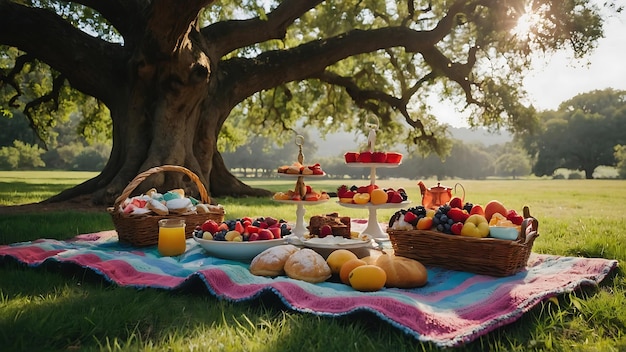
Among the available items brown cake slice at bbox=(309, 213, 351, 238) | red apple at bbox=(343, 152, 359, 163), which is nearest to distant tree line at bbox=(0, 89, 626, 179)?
red apple at bbox=(343, 152, 359, 163)

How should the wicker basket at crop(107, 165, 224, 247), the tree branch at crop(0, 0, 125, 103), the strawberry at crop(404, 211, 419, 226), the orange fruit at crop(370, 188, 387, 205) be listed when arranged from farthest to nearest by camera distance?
the tree branch at crop(0, 0, 125, 103)
the orange fruit at crop(370, 188, 387, 205)
the wicker basket at crop(107, 165, 224, 247)
the strawberry at crop(404, 211, 419, 226)

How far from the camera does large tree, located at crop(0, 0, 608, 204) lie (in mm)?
7066

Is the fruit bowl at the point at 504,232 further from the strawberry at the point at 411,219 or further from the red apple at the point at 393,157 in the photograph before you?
the red apple at the point at 393,157

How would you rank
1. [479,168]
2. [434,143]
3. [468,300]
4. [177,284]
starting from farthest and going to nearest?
1. [479,168]
2. [434,143]
3. [177,284]
4. [468,300]

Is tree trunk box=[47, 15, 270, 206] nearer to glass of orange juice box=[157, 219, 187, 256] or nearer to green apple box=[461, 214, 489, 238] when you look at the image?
glass of orange juice box=[157, 219, 187, 256]

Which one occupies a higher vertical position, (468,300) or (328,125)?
(328,125)

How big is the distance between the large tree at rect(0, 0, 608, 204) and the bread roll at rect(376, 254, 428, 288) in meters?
3.82

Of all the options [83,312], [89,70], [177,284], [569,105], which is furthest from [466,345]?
[569,105]

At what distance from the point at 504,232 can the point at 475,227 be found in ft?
0.56

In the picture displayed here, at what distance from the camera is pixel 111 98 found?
800cm

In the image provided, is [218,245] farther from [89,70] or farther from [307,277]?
[89,70]

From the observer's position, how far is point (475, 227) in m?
2.82

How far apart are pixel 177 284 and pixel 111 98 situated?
658cm

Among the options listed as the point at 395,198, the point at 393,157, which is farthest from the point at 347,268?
the point at 393,157
